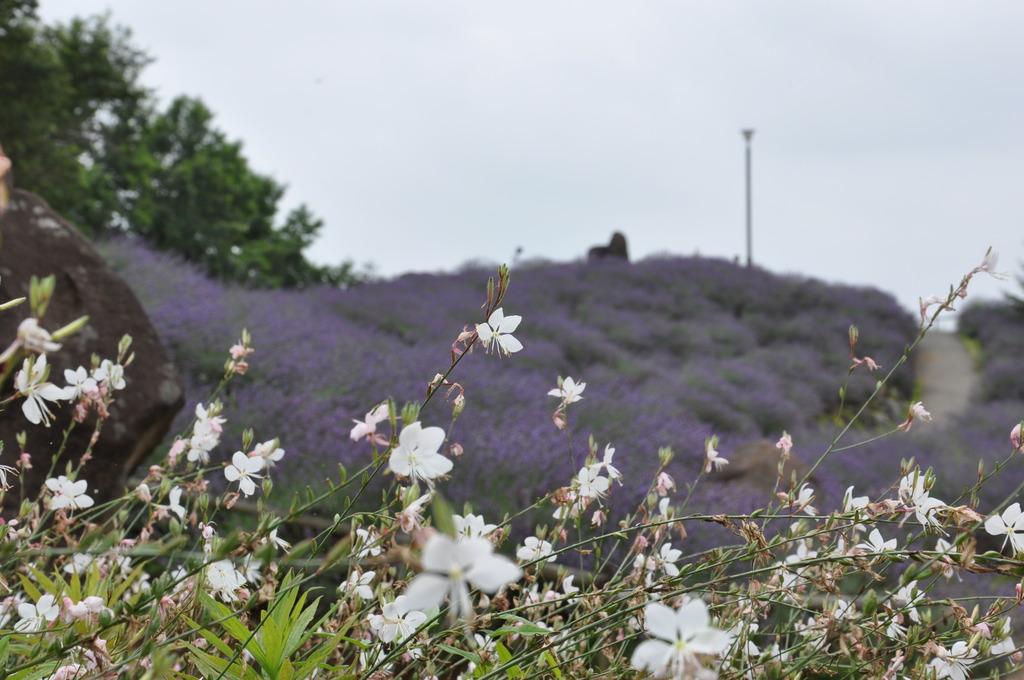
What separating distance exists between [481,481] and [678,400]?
14.5 feet

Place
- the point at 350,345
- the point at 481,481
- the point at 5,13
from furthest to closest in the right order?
the point at 5,13
the point at 350,345
the point at 481,481

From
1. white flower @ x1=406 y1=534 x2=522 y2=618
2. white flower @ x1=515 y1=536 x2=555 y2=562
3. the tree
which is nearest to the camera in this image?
white flower @ x1=406 y1=534 x2=522 y2=618

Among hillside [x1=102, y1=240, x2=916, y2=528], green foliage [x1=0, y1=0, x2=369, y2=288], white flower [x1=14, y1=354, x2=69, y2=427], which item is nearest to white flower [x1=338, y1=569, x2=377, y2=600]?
white flower [x1=14, y1=354, x2=69, y2=427]

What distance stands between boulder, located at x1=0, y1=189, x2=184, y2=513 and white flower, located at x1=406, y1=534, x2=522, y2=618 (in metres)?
3.25

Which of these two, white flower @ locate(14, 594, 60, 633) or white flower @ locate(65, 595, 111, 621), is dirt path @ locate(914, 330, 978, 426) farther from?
white flower @ locate(65, 595, 111, 621)

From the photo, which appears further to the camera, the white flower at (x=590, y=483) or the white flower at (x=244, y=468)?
the white flower at (x=590, y=483)

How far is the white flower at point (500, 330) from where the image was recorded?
1317mm

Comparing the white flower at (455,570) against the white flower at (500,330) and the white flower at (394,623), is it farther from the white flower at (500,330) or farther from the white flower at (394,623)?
the white flower at (394,623)

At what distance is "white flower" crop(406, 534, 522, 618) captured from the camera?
0.66 metres

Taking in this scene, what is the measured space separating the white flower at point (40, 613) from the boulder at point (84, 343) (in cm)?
179

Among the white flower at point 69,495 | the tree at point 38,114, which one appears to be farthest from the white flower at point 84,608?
the tree at point 38,114

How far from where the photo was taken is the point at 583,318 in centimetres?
1223

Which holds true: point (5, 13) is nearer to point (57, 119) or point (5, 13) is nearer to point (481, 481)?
point (57, 119)

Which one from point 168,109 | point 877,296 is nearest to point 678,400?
point 877,296
